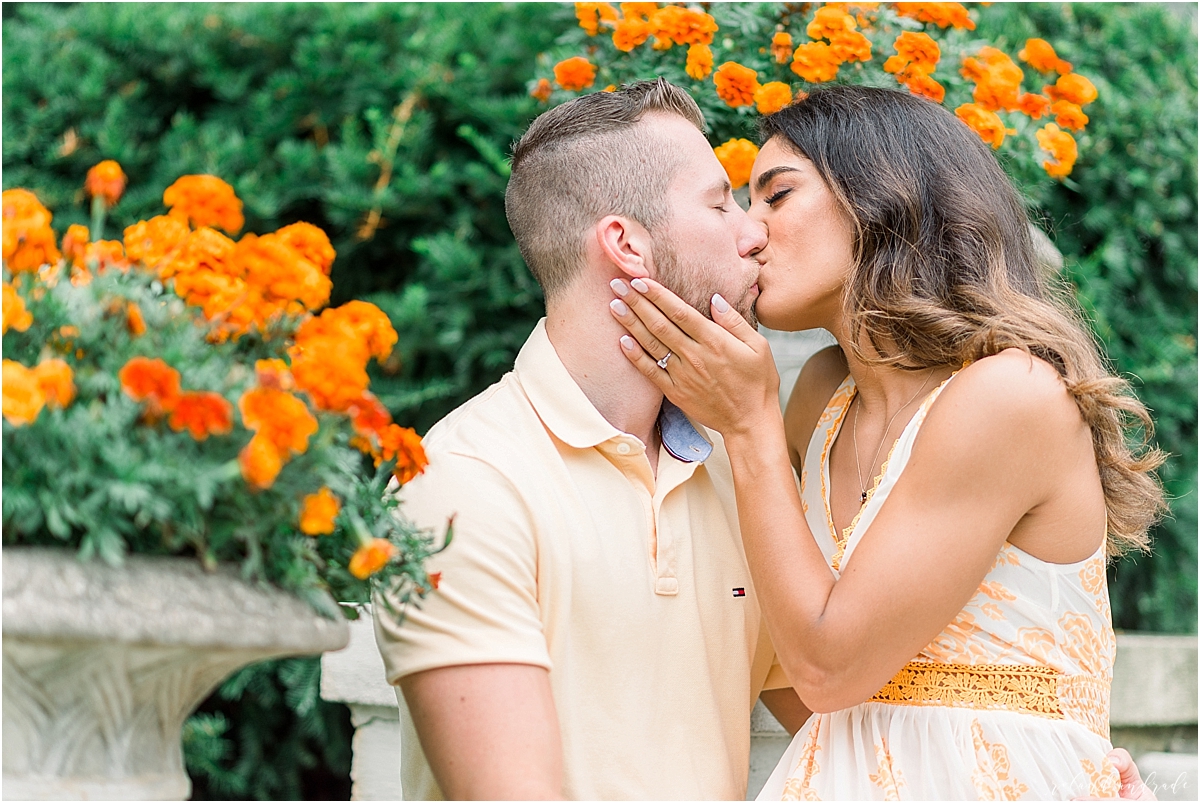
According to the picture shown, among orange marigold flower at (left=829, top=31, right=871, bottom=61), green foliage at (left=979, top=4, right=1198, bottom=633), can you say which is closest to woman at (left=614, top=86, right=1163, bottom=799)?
orange marigold flower at (left=829, top=31, right=871, bottom=61)

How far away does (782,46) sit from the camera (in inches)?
108

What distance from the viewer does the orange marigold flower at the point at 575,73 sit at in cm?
278

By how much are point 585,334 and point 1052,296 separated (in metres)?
1.09

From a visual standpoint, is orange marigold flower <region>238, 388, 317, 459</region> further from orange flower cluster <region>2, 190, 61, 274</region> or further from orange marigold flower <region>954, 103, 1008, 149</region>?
orange marigold flower <region>954, 103, 1008, 149</region>

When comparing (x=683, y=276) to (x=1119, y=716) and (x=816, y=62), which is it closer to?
(x=816, y=62)

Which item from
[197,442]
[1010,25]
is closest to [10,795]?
[197,442]

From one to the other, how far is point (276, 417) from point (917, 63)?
1.99 m

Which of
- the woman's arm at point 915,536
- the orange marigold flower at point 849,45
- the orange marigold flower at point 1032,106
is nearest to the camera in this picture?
the woman's arm at point 915,536

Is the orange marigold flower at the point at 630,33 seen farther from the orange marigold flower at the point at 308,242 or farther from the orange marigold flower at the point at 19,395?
the orange marigold flower at the point at 19,395

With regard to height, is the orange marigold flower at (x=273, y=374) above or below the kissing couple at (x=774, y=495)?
above

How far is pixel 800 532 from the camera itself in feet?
6.89

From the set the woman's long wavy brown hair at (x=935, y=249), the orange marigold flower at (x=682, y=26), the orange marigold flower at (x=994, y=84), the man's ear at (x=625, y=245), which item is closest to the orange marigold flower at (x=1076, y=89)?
the orange marigold flower at (x=994, y=84)

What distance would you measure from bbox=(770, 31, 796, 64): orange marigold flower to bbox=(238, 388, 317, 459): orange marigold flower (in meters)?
1.85

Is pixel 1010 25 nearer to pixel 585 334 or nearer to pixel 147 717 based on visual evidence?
pixel 585 334
